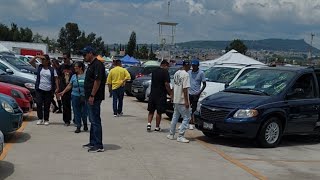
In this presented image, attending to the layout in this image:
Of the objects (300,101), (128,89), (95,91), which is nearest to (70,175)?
(95,91)

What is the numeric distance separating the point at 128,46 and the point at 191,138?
4631 inches

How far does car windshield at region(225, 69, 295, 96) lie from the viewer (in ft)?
37.4

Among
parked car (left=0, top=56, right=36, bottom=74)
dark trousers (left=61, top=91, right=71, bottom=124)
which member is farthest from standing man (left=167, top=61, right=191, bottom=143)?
parked car (left=0, top=56, right=36, bottom=74)

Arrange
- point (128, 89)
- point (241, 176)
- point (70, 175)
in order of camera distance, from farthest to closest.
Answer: point (128, 89), point (241, 176), point (70, 175)

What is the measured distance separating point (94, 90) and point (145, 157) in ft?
4.93

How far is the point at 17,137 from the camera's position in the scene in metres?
10.7

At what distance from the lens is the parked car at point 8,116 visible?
9.66 m

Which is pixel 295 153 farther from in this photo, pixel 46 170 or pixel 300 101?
pixel 46 170

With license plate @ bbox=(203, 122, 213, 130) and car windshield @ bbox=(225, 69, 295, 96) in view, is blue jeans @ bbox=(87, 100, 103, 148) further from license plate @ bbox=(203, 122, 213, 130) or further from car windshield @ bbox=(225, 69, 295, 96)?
car windshield @ bbox=(225, 69, 295, 96)

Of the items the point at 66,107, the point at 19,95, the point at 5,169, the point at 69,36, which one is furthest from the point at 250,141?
the point at 69,36

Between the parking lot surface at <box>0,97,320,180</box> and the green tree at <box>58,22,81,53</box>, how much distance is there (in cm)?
11714

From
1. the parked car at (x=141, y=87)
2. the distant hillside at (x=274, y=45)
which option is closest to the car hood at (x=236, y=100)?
the parked car at (x=141, y=87)

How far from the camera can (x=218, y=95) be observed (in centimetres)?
1163

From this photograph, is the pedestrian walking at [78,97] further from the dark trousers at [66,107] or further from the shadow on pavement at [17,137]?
the shadow on pavement at [17,137]
